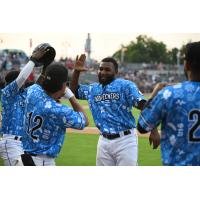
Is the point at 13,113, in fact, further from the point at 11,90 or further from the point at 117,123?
the point at 117,123

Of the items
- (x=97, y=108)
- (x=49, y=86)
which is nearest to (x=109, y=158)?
(x=97, y=108)

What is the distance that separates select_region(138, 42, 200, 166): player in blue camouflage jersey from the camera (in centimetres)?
315

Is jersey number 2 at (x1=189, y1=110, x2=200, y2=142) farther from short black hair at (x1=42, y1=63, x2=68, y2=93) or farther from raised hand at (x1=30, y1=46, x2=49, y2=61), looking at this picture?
raised hand at (x1=30, y1=46, x2=49, y2=61)

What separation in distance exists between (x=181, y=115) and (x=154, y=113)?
7.3 inches

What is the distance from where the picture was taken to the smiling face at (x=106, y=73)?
6.15m

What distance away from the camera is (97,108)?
19.9 ft

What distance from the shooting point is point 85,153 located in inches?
398

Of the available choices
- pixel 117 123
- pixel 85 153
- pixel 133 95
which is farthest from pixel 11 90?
pixel 85 153

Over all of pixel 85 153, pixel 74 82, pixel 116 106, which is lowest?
pixel 85 153

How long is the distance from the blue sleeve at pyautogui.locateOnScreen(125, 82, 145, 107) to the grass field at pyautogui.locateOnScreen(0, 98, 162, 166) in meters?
3.11

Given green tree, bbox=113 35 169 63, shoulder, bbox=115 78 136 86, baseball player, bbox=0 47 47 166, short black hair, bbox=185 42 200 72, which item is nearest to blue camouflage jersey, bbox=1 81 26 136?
baseball player, bbox=0 47 47 166

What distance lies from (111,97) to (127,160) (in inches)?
33.2

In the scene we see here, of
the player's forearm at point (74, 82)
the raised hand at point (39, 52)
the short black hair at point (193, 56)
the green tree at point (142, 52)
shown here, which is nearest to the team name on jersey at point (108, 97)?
the player's forearm at point (74, 82)

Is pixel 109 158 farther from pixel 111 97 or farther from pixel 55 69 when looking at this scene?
pixel 55 69
